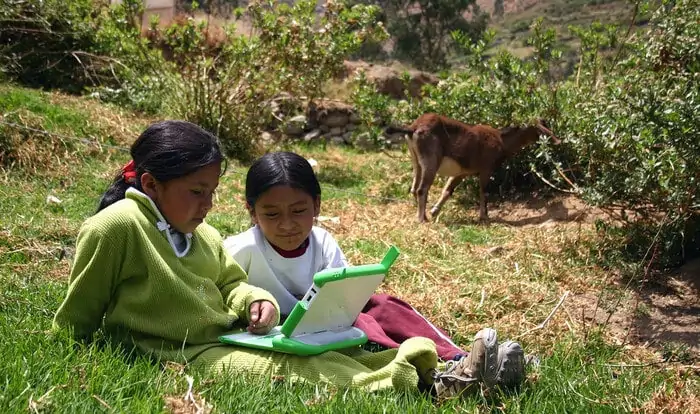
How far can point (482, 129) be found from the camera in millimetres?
8922

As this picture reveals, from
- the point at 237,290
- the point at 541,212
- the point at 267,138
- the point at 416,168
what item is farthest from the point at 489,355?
the point at 267,138

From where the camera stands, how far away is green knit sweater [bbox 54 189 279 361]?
2725 millimetres

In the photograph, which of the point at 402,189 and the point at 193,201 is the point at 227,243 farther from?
the point at 402,189

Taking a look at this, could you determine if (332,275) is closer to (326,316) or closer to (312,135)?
(326,316)

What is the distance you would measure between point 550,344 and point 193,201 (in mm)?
2294

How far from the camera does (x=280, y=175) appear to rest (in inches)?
132

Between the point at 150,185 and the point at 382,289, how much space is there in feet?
8.05

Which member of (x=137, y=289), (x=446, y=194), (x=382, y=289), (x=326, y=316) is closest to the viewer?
(x=137, y=289)

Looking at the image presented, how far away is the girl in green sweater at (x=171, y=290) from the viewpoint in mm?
2746

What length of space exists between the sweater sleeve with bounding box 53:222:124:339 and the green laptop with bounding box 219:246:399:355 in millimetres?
515

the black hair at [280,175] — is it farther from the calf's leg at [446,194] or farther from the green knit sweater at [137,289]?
the calf's leg at [446,194]

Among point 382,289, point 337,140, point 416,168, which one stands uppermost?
point 382,289

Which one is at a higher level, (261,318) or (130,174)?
(130,174)

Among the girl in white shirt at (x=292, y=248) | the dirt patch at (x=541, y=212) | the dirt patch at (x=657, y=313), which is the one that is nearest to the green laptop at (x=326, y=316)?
the girl in white shirt at (x=292, y=248)
